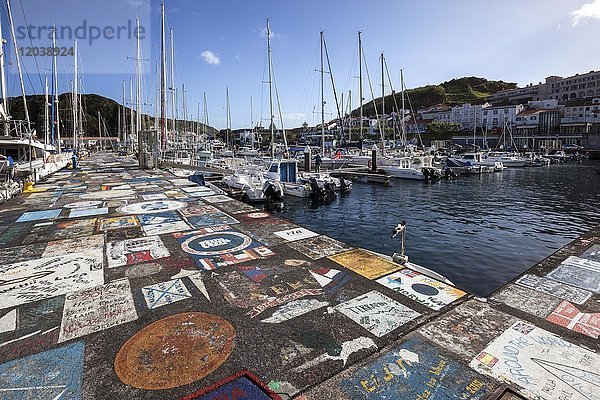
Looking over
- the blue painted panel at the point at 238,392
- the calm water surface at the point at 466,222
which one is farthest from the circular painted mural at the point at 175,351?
the calm water surface at the point at 466,222

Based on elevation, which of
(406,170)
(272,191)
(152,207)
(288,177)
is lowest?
(152,207)

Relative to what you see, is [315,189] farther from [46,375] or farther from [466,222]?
[46,375]

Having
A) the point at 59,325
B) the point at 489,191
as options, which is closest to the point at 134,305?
the point at 59,325

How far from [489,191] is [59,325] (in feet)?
112

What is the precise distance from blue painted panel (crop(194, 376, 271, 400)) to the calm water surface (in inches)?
308

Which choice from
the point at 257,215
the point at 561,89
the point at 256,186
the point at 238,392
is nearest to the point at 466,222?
the point at 257,215

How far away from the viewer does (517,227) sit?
56.3 feet

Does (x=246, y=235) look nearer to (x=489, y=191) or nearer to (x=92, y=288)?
(x=92, y=288)

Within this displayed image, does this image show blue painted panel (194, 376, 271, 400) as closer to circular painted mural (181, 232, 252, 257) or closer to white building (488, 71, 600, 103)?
circular painted mural (181, 232, 252, 257)

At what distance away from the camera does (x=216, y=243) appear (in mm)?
10164

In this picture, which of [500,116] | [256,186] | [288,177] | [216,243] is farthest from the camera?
[500,116]

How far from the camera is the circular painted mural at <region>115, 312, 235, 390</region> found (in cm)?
426

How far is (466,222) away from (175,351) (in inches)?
704

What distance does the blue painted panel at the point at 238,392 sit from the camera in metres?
3.87
